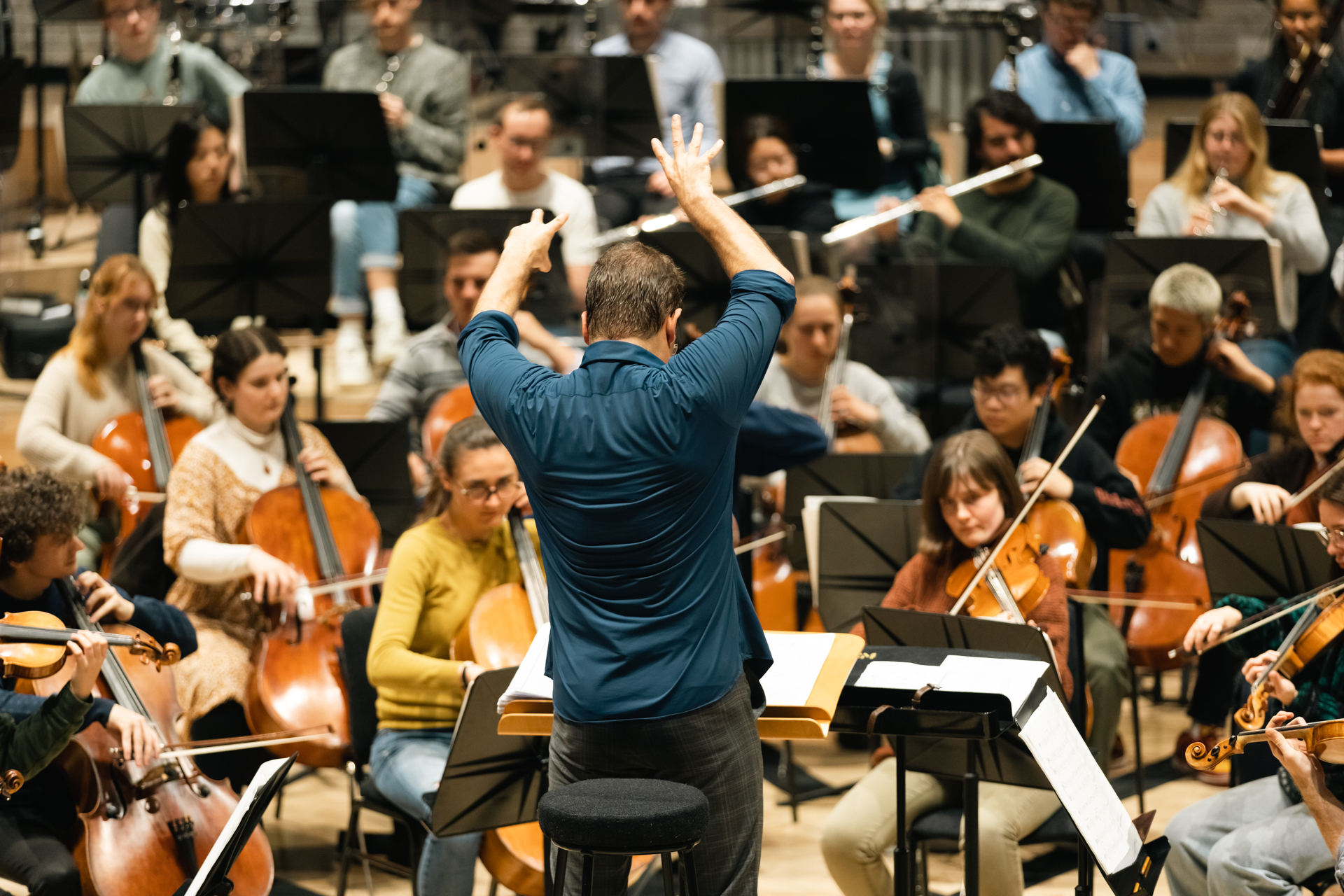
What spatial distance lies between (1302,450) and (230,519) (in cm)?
247

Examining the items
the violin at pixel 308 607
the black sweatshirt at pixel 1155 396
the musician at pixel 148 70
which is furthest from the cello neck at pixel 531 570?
the musician at pixel 148 70

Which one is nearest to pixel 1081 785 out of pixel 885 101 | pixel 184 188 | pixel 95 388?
pixel 95 388

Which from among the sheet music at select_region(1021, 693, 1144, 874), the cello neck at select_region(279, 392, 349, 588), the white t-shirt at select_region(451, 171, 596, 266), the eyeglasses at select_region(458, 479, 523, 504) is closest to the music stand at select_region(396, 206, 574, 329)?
the white t-shirt at select_region(451, 171, 596, 266)

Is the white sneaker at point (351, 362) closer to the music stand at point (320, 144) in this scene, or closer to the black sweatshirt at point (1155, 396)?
the music stand at point (320, 144)

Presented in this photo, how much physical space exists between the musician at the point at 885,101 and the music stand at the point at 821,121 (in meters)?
0.26

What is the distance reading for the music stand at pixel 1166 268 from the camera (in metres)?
4.48

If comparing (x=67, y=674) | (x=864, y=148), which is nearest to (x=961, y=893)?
(x=67, y=674)

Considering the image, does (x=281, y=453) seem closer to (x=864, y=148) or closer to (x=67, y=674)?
(x=67, y=674)

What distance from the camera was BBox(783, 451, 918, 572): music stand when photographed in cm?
387

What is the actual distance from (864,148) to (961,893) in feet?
9.72

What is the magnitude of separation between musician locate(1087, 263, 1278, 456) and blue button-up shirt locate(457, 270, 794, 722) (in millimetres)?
2346

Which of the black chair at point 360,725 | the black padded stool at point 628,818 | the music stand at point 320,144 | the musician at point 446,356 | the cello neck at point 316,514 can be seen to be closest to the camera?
the black padded stool at point 628,818

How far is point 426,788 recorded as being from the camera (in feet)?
9.46

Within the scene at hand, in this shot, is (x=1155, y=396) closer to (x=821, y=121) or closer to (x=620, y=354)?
(x=821, y=121)
